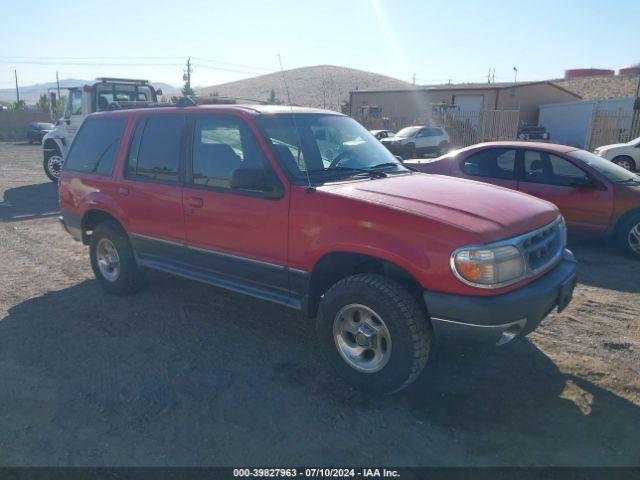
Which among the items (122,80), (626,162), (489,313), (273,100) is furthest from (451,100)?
(489,313)

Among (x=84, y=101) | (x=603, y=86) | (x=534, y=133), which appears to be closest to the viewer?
(x=84, y=101)

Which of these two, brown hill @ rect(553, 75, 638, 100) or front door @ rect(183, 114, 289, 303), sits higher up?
→ brown hill @ rect(553, 75, 638, 100)

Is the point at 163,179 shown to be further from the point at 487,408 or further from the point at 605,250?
the point at 605,250

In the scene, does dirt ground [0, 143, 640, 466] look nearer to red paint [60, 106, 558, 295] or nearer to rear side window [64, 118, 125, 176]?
red paint [60, 106, 558, 295]

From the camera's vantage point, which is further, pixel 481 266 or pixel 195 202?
pixel 195 202

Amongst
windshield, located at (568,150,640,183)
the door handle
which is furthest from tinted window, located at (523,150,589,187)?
the door handle

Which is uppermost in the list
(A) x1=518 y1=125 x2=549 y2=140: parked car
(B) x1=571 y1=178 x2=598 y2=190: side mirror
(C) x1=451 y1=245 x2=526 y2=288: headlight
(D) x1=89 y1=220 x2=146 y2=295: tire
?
(A) x1=518 y1=125 x2=549 y2=140: parked car

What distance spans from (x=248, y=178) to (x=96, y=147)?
8.84 ft

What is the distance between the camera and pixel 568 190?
6.92 metres

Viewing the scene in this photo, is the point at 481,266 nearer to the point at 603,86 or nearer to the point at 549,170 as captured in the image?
the point at 549,170

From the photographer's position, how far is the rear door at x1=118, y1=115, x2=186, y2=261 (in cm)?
460

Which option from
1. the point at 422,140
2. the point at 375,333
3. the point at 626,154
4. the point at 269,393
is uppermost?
the point at 422,140

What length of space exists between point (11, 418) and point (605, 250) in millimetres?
7429

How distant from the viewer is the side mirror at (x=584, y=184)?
22.2 ft
